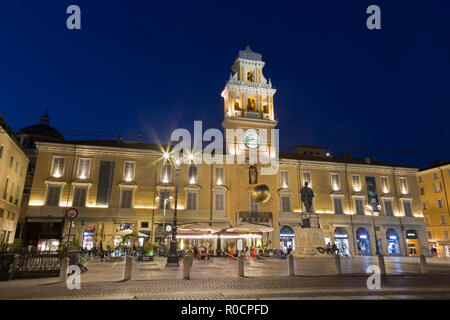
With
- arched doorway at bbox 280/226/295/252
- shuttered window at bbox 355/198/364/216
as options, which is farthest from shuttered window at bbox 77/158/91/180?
shuttered window at bbox 355/198/364/216

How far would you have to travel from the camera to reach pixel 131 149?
33.2 m

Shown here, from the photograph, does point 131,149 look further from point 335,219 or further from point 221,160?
point 335,219

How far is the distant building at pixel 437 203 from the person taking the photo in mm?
42062

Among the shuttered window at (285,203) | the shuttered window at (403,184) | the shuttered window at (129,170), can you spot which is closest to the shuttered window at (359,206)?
the shuttered window at (403,184)

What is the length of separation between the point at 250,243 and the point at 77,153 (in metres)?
21.1

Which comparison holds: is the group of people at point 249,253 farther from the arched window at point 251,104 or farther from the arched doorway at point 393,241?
the arched doorway at point 393,241

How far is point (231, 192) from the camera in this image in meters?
34.9

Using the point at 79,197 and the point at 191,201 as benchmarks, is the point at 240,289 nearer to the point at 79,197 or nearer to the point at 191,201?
the point at 191,201

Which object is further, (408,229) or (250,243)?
(408,229)

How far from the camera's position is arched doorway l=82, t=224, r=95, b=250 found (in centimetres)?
2972

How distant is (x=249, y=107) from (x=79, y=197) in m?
22.6
